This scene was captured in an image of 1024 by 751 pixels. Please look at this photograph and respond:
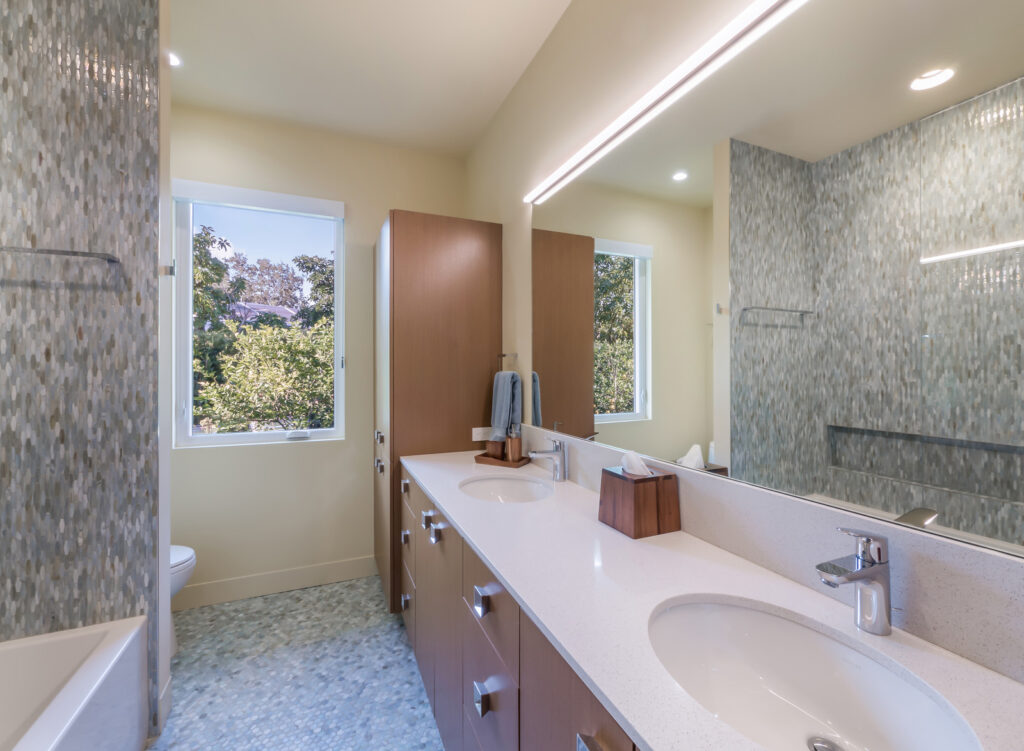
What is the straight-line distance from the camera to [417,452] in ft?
7.06

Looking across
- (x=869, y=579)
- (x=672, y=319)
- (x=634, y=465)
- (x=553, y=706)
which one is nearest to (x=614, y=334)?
(x=672, y=319)

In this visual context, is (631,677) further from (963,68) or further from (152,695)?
(152,695)

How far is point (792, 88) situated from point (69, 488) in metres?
→ 2.09

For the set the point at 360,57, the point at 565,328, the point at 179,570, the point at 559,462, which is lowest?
the point at 179,570

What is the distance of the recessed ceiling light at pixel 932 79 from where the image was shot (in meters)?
0.70

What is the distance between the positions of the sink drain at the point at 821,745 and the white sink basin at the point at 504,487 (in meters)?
1.09

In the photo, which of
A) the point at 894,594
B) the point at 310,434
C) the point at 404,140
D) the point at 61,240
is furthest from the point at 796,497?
the point at 404,140

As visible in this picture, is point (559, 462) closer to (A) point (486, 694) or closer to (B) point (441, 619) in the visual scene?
(B) point (441, 619)

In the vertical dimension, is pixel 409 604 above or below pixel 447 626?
below

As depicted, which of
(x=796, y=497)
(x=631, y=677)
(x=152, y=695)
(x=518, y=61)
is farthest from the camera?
(x=518, y=61)

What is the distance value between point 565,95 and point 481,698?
2.07 m

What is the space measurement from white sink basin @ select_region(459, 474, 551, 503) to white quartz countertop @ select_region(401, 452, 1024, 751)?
0.99 ft

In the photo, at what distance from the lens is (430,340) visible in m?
2.17

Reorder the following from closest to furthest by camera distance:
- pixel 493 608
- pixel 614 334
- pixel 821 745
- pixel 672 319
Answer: pixel 821 745, pixel 493 608, pixel 672 319, pixel 614 334
